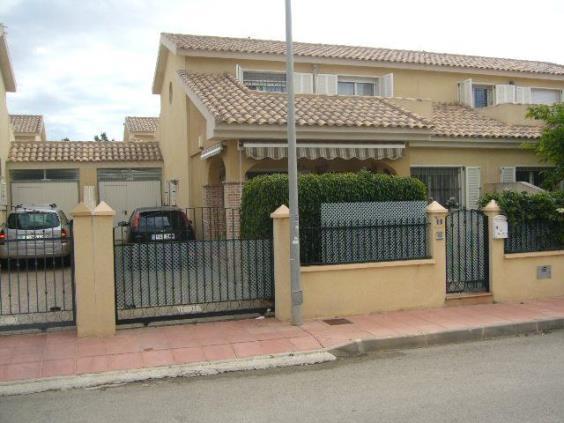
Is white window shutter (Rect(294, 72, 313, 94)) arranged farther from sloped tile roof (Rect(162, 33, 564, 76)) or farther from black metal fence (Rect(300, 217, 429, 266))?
black metal fence (Rect(300, 217, 429, 266))

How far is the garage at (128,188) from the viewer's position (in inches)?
829

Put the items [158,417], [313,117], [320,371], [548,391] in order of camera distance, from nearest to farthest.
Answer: [158,417] < [548,391] < [320,371] < [313,117]

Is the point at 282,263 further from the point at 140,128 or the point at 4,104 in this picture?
the point at 140,128

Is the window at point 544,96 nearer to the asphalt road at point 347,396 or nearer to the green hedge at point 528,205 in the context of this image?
the green hedge at point 528,205

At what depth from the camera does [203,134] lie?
14.6 metres

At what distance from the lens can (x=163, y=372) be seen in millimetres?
6508

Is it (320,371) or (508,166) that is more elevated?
(508,166)

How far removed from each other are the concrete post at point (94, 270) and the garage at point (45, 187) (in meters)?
13.6

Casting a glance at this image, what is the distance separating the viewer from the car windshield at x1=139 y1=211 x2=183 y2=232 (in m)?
13.5

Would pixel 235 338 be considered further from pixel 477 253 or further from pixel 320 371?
pixel 477 253

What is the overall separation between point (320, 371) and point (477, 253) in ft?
15.4

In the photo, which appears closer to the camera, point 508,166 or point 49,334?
point 49,334

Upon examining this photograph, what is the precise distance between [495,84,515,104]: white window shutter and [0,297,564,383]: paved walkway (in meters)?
11.4

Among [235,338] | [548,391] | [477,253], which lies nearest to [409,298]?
[477,253]
